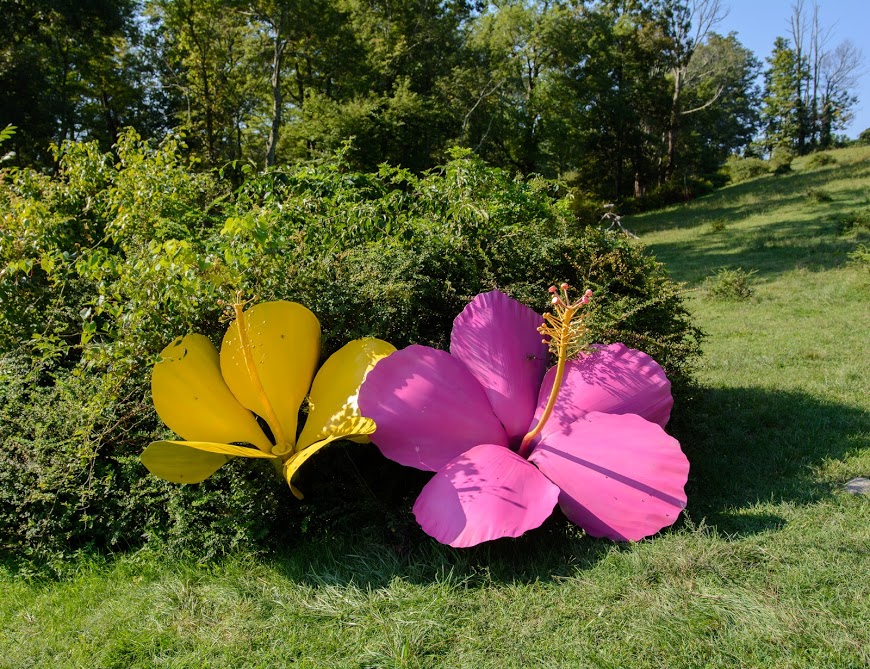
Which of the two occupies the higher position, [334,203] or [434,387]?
[334,203]

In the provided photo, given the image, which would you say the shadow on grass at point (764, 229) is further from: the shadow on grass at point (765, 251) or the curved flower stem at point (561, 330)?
the curved flower stem at point (561, 330)

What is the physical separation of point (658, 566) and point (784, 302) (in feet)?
21.6

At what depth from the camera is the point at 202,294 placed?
3.01 meters

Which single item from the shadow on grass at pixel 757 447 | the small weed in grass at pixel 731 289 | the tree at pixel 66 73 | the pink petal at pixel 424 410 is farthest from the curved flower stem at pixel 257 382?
the tree at pixel 66 73

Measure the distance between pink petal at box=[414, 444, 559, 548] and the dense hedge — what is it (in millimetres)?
490

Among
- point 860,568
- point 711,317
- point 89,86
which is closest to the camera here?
point 860,568

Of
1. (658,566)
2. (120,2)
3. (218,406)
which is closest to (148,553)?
(218,406)

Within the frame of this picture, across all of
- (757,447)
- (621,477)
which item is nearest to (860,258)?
(757,447)

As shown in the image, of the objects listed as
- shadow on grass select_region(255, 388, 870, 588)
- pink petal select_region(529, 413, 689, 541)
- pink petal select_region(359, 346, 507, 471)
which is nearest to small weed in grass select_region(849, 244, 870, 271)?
shadow on grass select_region(255, 388, 870, 588)

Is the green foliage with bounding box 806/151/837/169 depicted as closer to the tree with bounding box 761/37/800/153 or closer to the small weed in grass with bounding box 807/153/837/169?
the small weed in grass with bounding box 807/153/837/169

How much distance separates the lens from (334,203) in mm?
4152

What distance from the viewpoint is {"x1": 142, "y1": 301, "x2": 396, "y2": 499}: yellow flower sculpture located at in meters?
2.77

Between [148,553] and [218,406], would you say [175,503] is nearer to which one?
[148,553]

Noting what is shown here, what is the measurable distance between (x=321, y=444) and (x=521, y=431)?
2.95 ft
